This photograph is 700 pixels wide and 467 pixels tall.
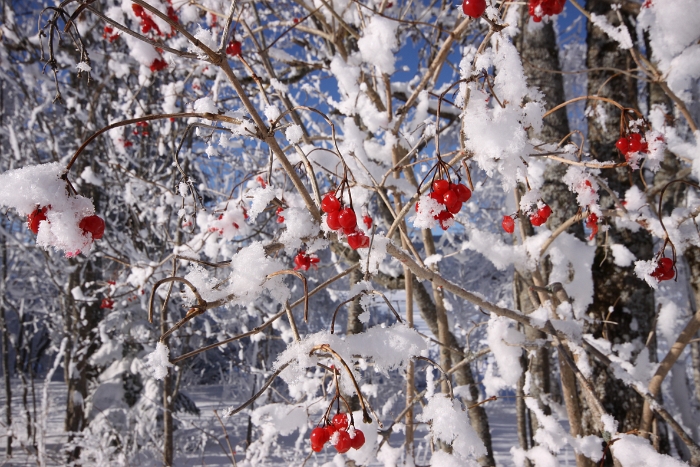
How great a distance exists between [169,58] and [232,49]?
3.28 feet

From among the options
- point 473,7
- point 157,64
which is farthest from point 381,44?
point 157,64

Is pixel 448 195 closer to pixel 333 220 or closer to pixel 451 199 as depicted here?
pixel 451 199

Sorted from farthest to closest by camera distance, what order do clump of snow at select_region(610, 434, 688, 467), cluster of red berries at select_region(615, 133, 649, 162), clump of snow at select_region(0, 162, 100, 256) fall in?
1. cluster of red berries at select_region(615, 133, 649, 162)
2. clump of snow at select_region(610, 434, 688, 467)
3. clump of snow at select_region(0, 162, 100, 256)

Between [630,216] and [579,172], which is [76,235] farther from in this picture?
[630,216]

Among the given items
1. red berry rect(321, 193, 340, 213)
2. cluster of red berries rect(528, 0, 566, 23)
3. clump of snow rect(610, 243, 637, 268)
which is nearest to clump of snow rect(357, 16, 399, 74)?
cluster of red berries rect(528, 0, 566, 23)

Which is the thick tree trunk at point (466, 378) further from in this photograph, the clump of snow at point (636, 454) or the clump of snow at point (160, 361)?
the clump of snow at point (160, 361)

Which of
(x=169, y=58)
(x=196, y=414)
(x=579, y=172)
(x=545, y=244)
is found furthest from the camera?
(x=196, y=414)

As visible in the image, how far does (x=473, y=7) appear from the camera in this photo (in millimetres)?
951

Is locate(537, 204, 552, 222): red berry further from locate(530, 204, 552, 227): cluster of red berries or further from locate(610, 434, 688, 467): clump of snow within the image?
locate(610, 434, 688, 467): clump of snow

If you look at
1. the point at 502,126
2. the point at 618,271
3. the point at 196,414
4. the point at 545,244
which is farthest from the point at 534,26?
the point at 196,414

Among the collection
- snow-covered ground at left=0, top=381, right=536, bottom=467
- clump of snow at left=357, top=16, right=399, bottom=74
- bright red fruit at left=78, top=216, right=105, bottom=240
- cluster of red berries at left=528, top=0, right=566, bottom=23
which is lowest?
snow-covered ground at left=0, top=381, right=536, bottom=467

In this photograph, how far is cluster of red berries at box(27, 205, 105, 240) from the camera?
2.47 feet

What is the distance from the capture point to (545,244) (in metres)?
1.57

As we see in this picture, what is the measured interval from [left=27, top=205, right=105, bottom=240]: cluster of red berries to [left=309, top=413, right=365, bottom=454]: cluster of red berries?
2.20 feet
